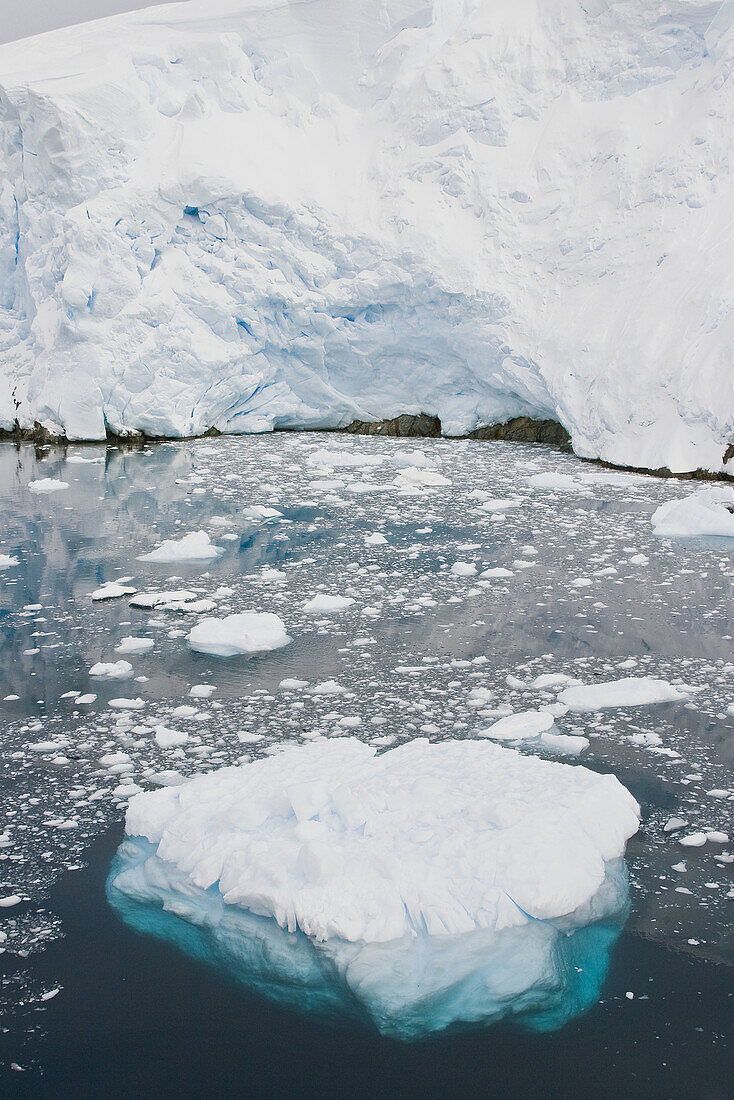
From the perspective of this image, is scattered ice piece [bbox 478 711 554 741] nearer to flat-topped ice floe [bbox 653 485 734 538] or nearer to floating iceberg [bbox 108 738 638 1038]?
floating iceberg [bbox 108 738 638 1038]

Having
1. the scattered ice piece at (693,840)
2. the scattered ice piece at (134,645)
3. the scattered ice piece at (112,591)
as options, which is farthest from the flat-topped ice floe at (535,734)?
the scattered ice piece at (112,591)

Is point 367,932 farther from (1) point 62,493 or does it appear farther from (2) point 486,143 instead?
(2) point 486,143

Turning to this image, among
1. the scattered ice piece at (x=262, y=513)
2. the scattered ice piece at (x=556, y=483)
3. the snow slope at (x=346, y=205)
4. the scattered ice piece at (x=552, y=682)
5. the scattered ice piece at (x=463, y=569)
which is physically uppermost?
the snow slope at (x=346, y=205)

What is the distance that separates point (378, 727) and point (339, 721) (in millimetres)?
153

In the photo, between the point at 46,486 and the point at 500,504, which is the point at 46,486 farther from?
the point at 500,504

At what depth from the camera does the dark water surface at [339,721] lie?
1.93 metres

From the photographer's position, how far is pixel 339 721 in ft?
11.2

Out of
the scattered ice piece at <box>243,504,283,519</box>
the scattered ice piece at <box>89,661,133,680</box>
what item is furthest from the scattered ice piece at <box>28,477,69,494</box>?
the scattered ice piece at <box>89,661,133,680</box>

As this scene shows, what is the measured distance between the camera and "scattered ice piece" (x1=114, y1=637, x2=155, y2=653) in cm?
416

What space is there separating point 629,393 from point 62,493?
5857mm

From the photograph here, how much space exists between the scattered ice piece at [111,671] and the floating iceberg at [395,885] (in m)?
1.20

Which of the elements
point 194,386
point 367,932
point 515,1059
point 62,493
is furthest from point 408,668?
point 194,386

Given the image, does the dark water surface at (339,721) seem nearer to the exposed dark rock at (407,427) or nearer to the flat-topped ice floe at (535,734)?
the flat-topped ice floe at (535,734)

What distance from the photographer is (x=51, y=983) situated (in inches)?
83.4
